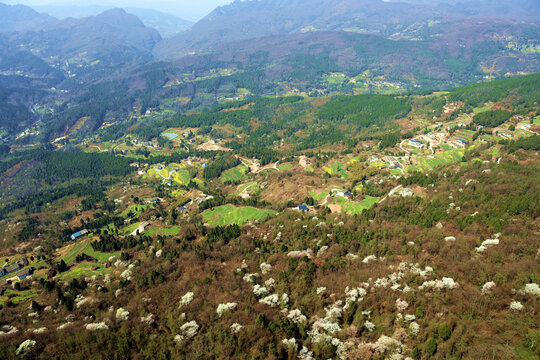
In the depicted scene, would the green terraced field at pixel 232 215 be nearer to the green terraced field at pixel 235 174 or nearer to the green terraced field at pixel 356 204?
the green terraced field at pixel 356 204

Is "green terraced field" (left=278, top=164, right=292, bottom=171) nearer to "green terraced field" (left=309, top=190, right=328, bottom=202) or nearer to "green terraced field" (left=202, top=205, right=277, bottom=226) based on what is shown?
"green terraced field" (left=309, top=190, right=328, bottom=202)

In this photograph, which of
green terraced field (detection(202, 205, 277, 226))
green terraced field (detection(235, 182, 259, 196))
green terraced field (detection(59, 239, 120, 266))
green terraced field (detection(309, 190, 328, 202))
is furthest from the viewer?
green terraced field (detection(235, 182, 259, 196))

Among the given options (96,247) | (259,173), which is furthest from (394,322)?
(259,173)

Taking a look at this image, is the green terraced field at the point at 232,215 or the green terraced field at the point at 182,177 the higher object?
the green terraced field at the point at 232,215

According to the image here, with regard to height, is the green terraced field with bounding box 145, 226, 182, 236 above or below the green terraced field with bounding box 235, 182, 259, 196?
above

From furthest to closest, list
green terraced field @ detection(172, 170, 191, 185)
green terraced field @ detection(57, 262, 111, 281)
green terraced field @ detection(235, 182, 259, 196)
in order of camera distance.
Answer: green terraced field @ detection(172, 170, 191, 185) → green terraced field @ detection(235, 182, 259, 196) → green terraced field @ detection(57, 262, 111, 281)

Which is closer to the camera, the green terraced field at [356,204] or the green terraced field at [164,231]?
the green terraced field at [356,204]

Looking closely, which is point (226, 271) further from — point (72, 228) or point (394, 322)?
point (72, 228)

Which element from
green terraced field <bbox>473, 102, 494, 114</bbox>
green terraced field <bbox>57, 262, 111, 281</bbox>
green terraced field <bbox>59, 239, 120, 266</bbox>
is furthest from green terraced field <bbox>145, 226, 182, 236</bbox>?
green terraced field <bbox>473, 102, 494, 114</bbox>

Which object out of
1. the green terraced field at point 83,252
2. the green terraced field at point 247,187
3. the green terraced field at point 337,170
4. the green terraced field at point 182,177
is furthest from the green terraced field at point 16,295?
the green terraced field at point 337,170
